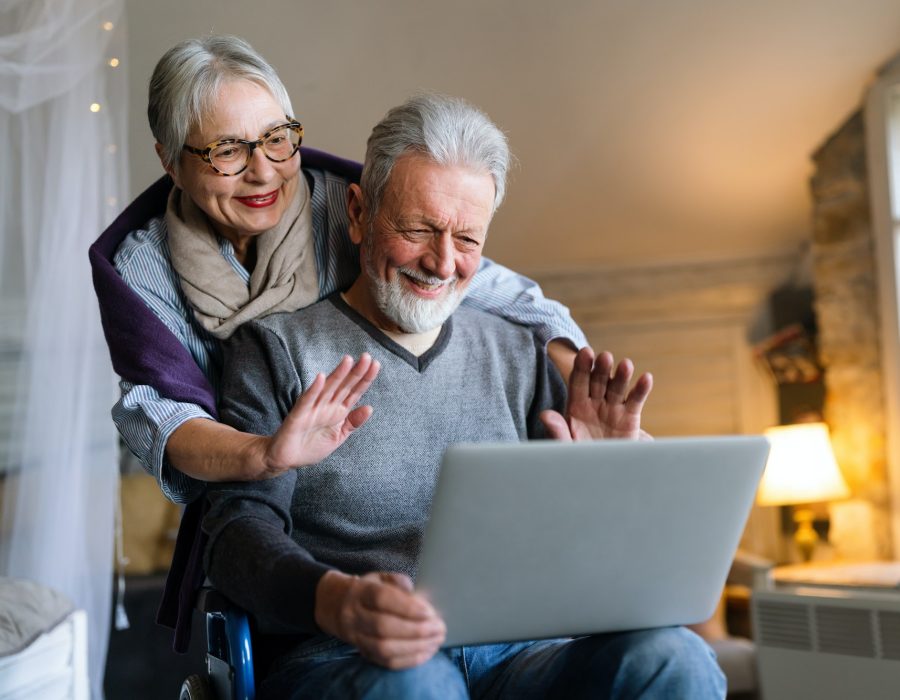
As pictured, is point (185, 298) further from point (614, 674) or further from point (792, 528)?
point (792, 528)

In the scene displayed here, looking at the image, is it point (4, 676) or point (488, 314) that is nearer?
point (488, 314)

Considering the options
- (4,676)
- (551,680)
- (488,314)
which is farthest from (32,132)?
(551,680)

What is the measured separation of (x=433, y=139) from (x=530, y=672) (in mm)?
811

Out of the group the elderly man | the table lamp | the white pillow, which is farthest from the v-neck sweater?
the table lamp

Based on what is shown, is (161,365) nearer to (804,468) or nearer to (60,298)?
(60,298)

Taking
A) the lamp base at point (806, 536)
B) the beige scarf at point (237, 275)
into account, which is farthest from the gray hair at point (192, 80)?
the lamp base at point (806, 536)

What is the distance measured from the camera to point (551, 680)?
146 cm

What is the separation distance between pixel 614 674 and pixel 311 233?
2.93 ft

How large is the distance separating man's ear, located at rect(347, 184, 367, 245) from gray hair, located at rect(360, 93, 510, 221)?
46 millimetres

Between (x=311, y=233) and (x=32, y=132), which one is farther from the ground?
(x=32, y=132)

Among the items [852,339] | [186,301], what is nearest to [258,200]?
[186,301]

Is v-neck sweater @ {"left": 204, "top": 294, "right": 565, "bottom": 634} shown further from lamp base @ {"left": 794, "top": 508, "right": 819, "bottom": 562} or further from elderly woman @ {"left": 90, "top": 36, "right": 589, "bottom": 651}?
lamp base @ {"left": 794, "top": 508, "right": 819, "bottom": 562}

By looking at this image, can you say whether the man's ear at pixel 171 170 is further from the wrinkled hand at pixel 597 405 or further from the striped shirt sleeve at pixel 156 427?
the wrinkled hand at pixel 597 405

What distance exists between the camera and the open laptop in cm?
119
